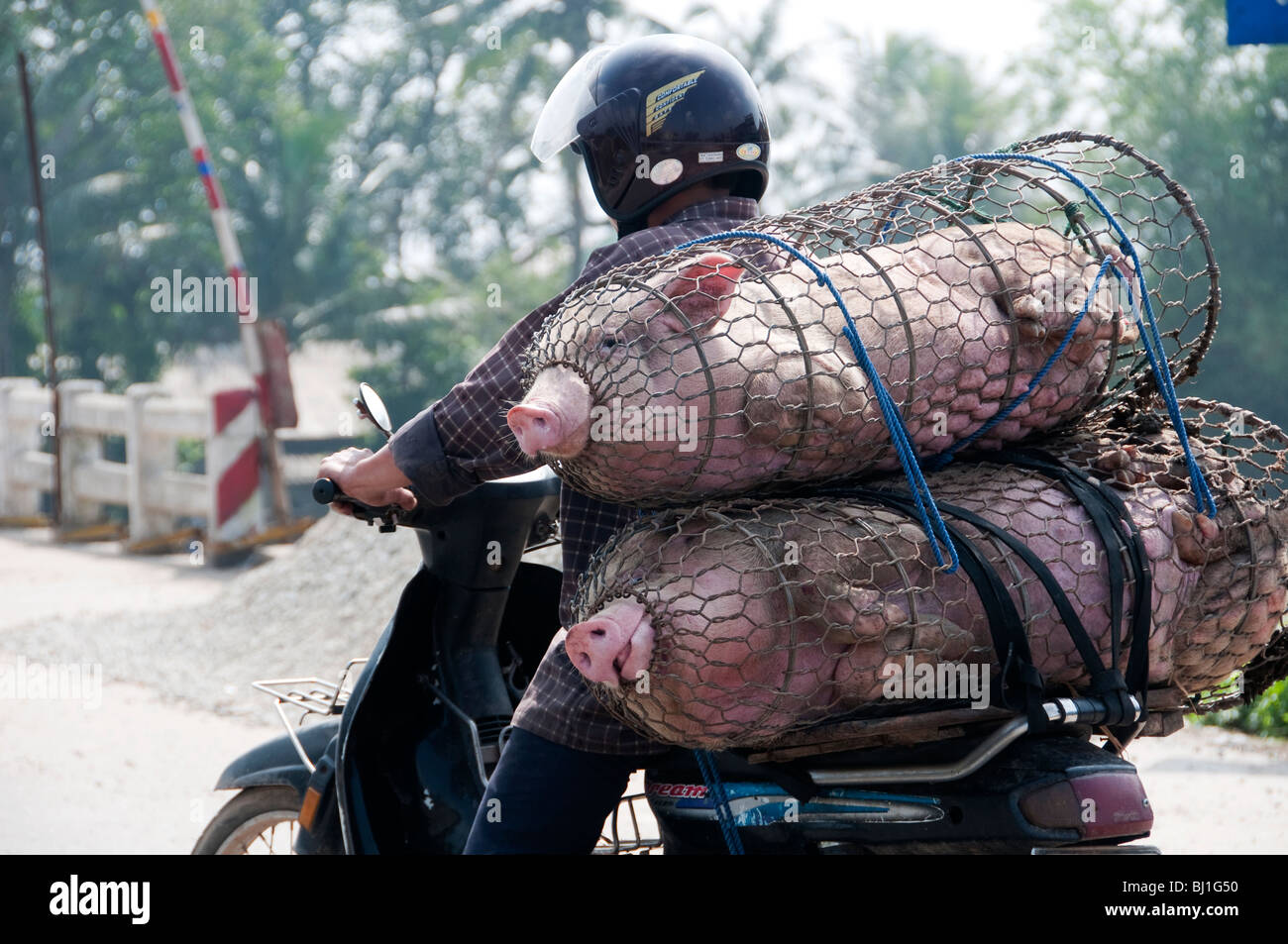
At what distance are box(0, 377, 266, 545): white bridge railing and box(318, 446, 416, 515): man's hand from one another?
27.5ft

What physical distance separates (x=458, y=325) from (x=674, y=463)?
27.6 metres

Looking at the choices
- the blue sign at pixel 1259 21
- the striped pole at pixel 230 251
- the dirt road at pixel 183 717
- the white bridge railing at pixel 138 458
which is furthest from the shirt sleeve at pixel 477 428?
the white bridge railing at pixel 138 458

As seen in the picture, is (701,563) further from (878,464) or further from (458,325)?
(458,325)

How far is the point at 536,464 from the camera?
2328 mm

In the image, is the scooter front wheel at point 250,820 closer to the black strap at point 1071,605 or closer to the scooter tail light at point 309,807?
the scooter tail light at point 309,807

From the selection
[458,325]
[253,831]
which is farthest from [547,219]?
[253,831]

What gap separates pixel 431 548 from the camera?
2.94m

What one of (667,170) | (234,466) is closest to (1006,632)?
(667,170)

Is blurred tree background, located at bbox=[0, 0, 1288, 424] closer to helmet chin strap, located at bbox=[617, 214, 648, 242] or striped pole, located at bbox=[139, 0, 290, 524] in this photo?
striped pole, located at bbox=[139, 0, 290, 524]

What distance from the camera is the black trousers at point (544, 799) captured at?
88.1 inches

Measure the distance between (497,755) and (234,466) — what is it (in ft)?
27.6

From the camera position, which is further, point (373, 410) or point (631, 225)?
point (373, 410)

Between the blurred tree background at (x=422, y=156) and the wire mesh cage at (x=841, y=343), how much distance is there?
2534 centimetres

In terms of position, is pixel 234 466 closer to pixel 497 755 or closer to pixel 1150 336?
pixel 497 755
